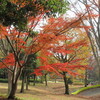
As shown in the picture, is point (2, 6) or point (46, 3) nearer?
point (2, 6)

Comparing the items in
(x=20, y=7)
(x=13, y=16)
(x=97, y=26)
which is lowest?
(x=13, y=16)

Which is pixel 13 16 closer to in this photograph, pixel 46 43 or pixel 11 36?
pixel 46 43

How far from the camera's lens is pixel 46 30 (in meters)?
8.31

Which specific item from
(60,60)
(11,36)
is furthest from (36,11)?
(60,60)

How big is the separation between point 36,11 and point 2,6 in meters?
1.80

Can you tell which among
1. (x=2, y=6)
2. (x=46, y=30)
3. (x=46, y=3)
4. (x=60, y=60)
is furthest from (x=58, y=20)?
(x=60, y=60)

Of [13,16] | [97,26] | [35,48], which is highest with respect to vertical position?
[97,26]

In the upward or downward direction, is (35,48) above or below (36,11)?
below

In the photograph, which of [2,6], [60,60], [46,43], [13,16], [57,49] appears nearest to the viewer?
[2,6]

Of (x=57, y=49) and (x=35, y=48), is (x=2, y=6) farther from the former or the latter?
(x=57, y=49)

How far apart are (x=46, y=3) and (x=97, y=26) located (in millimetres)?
8066

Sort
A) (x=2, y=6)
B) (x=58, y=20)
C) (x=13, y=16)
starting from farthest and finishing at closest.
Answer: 1. (x=58, y=20)
2. (x=13, y=16)
3. (x=2, y=6)

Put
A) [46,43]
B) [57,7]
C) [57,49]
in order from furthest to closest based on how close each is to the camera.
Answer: [57,49]
[46,43]
[57,7]

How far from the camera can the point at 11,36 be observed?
9477 millimetres
